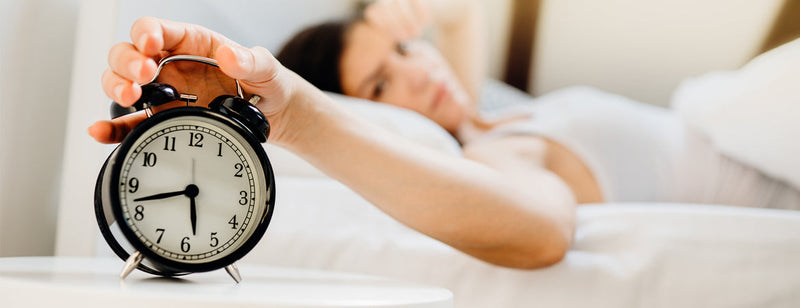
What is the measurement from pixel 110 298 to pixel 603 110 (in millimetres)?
1189

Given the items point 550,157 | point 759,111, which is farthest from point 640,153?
point 759,111

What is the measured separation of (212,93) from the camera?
1.64ft

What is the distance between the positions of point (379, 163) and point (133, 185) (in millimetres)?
A: 248

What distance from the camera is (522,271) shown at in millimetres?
698

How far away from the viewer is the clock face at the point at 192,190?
42 cm

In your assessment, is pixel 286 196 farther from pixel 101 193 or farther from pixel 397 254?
pixel 101 193

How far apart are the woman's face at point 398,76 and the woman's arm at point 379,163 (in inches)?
23.5

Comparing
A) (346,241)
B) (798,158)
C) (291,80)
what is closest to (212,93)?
(291,80)

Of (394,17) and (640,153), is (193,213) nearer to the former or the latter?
(394,17)

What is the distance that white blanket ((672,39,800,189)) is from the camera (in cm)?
77

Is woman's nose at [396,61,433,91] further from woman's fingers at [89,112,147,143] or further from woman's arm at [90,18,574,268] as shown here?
woman's fingers at [89,112,147,143]

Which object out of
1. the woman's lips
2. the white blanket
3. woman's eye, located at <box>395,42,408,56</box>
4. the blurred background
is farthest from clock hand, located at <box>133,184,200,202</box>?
the woman's lips

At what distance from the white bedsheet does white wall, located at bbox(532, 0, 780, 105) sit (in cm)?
31

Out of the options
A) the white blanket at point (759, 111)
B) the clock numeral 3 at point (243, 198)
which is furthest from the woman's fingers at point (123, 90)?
the white blanket at point (759, 111)
